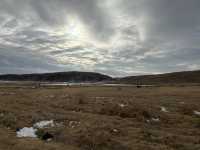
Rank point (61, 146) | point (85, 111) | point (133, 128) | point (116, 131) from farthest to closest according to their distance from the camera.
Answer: point (85, 111) < point (133, 128) < point (116, 131) < point (61, 146)

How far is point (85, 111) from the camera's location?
2548cm

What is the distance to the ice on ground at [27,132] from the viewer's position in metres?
16.2

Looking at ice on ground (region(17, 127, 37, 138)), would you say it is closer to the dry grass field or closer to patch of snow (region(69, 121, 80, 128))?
the dry grass field

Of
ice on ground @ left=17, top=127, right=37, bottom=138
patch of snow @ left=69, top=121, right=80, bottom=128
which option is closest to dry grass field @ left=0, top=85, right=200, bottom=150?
patch of snow @ left=69, top=121, right=80, bottom=128

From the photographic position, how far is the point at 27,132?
17.0 m

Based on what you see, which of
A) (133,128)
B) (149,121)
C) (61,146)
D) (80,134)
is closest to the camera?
(61,146)

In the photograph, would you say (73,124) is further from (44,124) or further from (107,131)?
(107,131)

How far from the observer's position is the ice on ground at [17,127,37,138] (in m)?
16.2

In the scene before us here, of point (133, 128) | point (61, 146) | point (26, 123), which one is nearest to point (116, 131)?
point (133, 128)

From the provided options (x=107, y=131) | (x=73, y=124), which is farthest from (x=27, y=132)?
(x=107, y=131)

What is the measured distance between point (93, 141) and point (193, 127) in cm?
1014

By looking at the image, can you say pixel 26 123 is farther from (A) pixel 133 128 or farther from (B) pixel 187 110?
(B) pixel 187 110

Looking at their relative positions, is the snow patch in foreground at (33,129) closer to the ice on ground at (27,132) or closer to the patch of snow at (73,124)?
the ice on ground at (27,132)

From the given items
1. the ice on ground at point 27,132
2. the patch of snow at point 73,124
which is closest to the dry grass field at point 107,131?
the patch of snow at point 73,124
